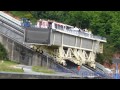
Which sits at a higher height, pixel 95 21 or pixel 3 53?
pixel 95 21

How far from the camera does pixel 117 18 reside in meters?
8.10

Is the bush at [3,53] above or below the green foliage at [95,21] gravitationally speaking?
below

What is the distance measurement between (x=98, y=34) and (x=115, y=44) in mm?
1037

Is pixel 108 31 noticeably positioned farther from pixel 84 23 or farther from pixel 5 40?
pixel 5 40

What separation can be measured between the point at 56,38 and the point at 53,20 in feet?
1.49

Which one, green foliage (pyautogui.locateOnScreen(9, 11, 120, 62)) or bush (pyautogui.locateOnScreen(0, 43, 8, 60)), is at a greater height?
green foliage (pyautogui.locateOnScreen(9, 11, 120, 62))

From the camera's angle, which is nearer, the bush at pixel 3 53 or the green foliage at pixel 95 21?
the green foliage at pixel 95 21

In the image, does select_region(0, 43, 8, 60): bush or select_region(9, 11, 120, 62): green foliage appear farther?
select_region(0, 43, 8, 60): bush
